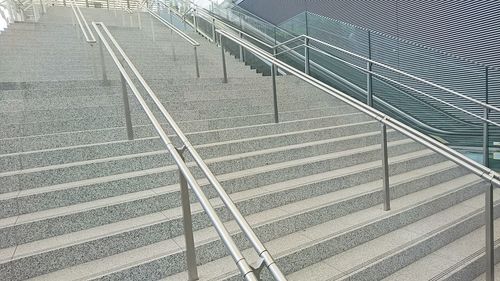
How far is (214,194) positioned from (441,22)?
17.6ft

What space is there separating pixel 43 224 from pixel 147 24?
7.55 m

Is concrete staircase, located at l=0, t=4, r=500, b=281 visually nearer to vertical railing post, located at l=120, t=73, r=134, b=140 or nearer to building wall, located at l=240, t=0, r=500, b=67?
vertical railing post, located at l=120, t=73, r=134, b=140

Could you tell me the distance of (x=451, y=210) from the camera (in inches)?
125

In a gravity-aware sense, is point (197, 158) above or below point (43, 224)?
above

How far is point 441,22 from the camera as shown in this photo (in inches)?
238

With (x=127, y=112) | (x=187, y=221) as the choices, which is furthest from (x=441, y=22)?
(x=187, y=221)

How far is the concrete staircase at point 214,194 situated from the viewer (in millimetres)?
2203

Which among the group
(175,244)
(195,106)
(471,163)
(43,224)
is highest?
(195,106)

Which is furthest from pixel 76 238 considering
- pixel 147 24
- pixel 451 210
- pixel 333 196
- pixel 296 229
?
pixel 147 24

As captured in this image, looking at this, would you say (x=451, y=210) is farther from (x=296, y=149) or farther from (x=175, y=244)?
(x=175, y=244)

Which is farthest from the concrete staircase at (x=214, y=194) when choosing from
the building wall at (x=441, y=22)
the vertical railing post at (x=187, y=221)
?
the building wall at (x=441, y=22)

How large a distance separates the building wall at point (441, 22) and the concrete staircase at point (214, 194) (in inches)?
102

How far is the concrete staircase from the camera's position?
2.20 meters

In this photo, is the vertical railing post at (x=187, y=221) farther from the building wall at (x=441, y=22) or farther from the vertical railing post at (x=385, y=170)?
the building wall at (x=441, y=22)
